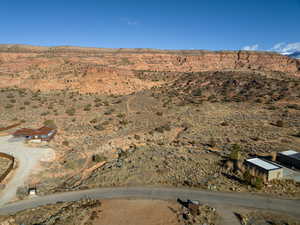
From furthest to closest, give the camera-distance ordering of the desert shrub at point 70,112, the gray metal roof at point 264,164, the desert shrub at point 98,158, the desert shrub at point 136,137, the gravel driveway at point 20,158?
the desert shrub at point 70,112, the desert shrub at point 136,137, the desert shrub at point 98,158, the gravel driveway at point 20,158, the gray metal roof at point 264,164

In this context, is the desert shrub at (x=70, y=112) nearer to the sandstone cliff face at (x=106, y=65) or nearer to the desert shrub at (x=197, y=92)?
the sandstone cliff face at (x=106, y=65)

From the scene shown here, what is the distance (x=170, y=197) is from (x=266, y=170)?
7.14 meters

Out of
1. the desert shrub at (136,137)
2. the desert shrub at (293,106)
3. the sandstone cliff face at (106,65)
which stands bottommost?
the desert shrub at (136,137)

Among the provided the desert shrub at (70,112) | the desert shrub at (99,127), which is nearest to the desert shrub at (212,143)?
the desert shrub at (99,127)

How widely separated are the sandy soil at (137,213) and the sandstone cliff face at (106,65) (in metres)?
40.2

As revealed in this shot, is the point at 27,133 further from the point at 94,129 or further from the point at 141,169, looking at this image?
the point at 141,169

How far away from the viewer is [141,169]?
15.7 m

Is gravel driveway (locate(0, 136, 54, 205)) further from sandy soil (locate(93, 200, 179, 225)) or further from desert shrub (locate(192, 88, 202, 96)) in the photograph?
desert shrub (locate(192, 88, 202, 96))

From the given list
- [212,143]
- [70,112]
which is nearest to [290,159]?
[212,143]

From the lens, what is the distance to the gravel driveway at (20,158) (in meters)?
13.7

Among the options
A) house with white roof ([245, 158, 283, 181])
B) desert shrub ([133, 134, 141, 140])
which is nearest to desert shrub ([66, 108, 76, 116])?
desert shrub ([133, 134, 141, 140])

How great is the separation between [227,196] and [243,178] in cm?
279

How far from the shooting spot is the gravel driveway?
13.7 metres

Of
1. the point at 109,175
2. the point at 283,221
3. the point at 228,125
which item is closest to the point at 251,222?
the point at 283,221
